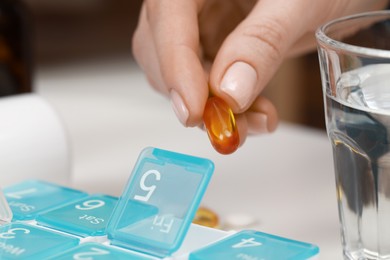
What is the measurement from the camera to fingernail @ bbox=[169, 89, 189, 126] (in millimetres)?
387

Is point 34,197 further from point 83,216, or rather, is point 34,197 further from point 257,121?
point 257,121

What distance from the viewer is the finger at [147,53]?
56cm

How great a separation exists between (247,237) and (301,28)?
0.58 feet

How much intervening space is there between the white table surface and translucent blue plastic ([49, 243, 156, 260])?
0.15 m

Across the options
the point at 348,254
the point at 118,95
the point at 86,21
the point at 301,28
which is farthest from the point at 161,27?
the point at 86,21

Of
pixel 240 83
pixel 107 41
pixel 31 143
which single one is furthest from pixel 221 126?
pixel 107 41

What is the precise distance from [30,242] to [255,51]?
165 millimetres

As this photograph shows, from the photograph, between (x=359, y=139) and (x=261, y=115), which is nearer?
(x=359, y=139)

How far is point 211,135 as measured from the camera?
353mm

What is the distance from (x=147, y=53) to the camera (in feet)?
1.85

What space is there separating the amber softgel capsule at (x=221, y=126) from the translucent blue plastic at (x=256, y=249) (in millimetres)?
51

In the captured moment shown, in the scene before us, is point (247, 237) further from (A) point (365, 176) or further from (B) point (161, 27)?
(B) point (161, 27)

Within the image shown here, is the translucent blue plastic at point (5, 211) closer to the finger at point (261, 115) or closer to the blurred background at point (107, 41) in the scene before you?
the finger at point (261, 115)

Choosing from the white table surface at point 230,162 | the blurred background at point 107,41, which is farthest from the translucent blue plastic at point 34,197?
the blurred background at point 107,41
